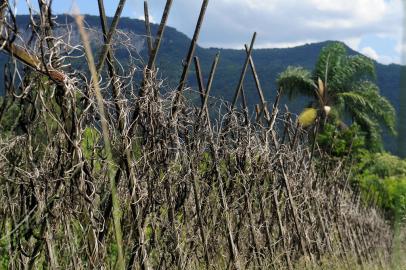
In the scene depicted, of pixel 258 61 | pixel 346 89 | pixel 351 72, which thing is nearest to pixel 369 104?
pixel 346 89

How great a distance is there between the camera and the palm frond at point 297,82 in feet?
114

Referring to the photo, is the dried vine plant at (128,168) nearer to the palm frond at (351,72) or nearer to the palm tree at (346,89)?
the palm tree at (346,89)

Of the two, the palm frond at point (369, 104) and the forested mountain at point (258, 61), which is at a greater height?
the palm frond at point (369, 104)

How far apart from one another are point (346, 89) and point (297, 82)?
2809 millimetres

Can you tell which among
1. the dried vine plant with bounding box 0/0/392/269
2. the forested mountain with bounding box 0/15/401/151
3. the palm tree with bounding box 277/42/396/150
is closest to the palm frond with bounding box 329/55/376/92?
the palm tree with bounding box 277/42/396/150

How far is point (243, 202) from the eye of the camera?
6930mm

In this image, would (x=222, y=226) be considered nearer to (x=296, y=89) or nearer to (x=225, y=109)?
(x=225, y=109)

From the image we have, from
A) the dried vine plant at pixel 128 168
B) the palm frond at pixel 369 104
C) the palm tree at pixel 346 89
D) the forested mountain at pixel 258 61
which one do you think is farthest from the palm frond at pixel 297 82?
the forested mountain at pixel 258 61

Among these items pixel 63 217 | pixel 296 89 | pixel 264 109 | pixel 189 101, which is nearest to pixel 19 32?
pixel 63 217

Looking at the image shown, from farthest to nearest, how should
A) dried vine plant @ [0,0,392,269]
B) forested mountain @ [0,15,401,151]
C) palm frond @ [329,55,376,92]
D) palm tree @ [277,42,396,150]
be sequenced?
A: forested mountain @ [0,15,401,151]
palm frond @ [329,55,376,92]
palm tree @ [277,42,396,150]
dried vine plant @ [0,0,392,269]

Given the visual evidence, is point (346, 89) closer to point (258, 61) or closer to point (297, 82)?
point (297, 82)

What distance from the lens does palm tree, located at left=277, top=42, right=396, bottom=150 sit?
114 feet

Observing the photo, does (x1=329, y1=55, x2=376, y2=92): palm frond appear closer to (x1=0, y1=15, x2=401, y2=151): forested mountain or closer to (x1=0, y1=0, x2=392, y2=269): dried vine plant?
(x1=0, y1=0, x2=392, y2=269): dried vine plant

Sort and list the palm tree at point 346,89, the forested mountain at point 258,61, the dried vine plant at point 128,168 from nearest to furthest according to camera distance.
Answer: the dried vine plant at point 128,168
the palm tree at point 346,89
the forested mountain at point 258,61
